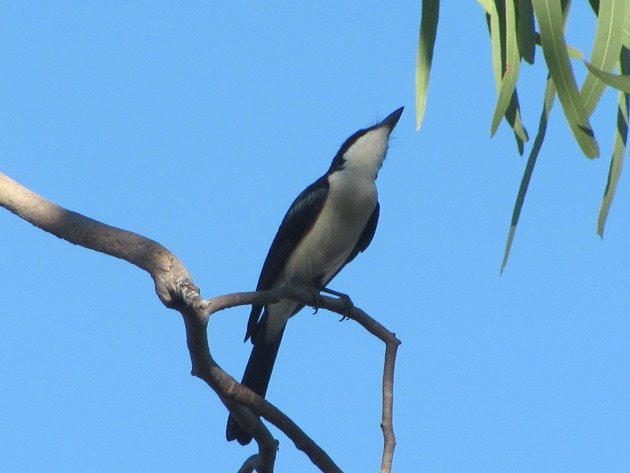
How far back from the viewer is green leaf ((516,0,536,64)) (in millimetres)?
2768

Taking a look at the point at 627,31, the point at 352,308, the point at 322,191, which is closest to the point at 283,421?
the point at 352,308

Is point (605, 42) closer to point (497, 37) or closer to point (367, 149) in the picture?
point (497, 37)

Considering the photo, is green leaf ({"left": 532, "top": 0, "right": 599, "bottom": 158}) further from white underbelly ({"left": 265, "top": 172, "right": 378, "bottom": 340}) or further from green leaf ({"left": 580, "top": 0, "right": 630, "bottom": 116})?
white underbelly ({"left": 265, "top": 172, "right": 378, "bottom": 340})

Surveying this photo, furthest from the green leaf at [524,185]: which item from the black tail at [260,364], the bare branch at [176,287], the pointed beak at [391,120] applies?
the pointed beak at [391,120]

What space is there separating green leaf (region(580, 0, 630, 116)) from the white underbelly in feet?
5.60

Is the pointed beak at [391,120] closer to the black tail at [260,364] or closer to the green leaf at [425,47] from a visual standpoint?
the black tail at [260,364]

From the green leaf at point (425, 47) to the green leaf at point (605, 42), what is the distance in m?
0.40

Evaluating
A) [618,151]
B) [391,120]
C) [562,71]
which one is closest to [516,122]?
[618,151]

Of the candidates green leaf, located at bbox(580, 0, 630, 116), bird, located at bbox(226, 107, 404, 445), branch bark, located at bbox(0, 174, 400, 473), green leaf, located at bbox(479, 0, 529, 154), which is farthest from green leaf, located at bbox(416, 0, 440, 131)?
bird, located at bbox(226, 107, 404, 445)

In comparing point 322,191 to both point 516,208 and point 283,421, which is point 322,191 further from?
point 283,421

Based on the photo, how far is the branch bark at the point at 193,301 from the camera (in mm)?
2074

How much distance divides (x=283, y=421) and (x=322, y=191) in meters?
2.25

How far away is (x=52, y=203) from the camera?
2.27 meters

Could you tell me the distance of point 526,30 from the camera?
2.79 meters
